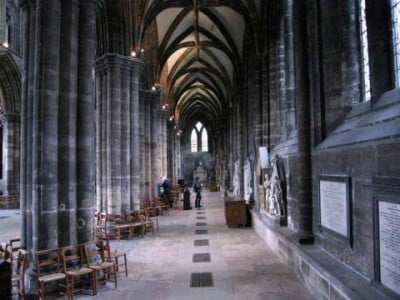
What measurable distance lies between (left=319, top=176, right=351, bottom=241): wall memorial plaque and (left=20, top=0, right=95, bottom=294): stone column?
15.3 ft

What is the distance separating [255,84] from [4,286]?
577 inches

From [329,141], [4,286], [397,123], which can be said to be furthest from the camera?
[329,141]

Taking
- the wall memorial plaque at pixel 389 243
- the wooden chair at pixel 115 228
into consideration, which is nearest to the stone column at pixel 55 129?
the wooden chair at pixel 115 228

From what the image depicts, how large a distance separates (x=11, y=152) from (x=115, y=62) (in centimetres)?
1880

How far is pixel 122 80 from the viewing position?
47.8ft

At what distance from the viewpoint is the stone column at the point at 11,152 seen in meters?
29.1

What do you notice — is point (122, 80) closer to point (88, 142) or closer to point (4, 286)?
point (88, 142)

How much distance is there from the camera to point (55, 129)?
308 inches

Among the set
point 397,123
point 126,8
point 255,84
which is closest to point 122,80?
point 126,8

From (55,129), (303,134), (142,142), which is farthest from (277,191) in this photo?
(142,142)

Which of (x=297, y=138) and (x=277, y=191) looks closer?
(x=297, y=138)

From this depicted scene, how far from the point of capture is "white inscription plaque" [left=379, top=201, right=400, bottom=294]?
4.45m

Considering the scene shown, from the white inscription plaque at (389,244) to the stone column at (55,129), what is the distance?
565 centimetres

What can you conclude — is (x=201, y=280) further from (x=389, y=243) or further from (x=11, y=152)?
(x=11, y=152)
